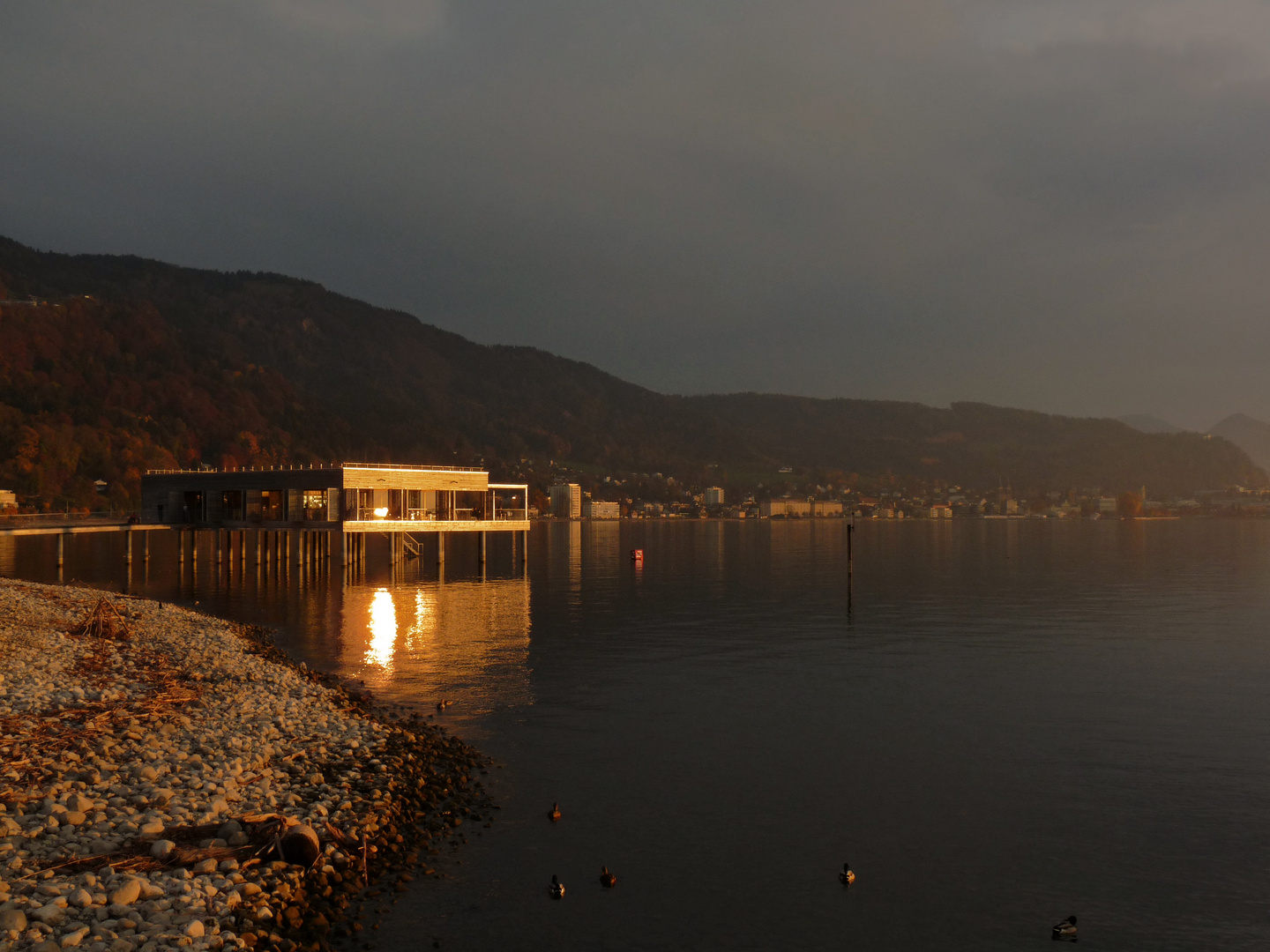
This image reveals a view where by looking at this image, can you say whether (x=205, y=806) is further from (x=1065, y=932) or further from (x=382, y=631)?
(x=382, y=631)

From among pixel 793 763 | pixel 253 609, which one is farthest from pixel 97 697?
pixel 253 609

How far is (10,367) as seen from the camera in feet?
543

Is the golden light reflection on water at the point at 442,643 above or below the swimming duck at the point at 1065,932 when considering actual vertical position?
above

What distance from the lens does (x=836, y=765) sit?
20750mm

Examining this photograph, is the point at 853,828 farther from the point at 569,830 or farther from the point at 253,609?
the point at 253,609

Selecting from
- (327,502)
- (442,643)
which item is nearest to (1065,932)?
(442,643)

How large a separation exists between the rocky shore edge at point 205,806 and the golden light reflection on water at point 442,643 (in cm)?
333

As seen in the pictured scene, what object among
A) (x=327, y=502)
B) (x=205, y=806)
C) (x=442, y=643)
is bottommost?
(x=442, y=643)

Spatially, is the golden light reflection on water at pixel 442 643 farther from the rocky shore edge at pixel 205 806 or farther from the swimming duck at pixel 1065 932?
the swimming duck at pixel 1065 932

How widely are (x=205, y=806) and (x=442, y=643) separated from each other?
73.9ft

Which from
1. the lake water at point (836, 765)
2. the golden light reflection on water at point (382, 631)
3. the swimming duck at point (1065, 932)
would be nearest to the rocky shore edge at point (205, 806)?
the lake water at point (836, 765)

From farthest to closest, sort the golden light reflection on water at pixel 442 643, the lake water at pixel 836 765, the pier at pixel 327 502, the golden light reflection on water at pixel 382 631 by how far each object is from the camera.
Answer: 1. the pier at pixel 327 502
2. the golden light reflection on water at pixel 382 631
3. the golden light reflection on water at pixel 442 643
4. the lake water at pixel 836 765

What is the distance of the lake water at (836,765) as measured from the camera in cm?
1342

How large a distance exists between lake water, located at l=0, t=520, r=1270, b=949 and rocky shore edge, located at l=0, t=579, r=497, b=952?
1.20 m
